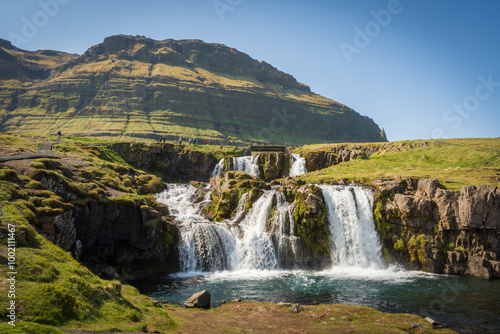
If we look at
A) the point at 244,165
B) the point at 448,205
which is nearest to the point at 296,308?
the point at 448,205

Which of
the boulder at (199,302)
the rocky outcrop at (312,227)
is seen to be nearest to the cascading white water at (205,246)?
the rocky outcrop at (312,227)

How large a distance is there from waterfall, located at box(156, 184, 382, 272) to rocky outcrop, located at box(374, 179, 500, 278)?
2751 mm

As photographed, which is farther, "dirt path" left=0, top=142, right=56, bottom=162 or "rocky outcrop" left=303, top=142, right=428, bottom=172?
"rocky outcrop" left=303, top=142, right=428, bottom=172

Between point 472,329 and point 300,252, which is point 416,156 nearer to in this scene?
point 300,252

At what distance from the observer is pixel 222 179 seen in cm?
5622

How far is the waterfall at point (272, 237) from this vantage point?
134 ft

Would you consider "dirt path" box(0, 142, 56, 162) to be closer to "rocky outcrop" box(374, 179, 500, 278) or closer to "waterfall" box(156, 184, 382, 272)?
"waterfall" box(156, 184, 382, 272)

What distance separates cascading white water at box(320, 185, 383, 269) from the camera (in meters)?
42.6

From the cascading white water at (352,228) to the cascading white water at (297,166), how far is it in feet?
79.0

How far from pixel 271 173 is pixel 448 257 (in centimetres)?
3985

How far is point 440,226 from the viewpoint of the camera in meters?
39.4

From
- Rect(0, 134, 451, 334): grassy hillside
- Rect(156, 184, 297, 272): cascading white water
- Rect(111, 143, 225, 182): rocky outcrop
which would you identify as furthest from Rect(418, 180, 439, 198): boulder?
Rect(111, 143, 225, 182): rocky outcrop

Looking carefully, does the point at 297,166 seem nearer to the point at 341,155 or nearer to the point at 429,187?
the point at 341,155

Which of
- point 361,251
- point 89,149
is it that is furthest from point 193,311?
point 89,149
